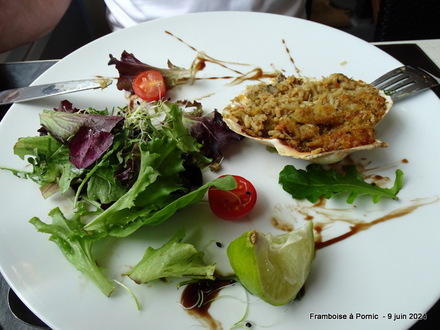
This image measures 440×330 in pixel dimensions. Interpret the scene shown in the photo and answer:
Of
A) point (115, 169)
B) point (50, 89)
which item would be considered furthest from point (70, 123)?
point (50, 89)

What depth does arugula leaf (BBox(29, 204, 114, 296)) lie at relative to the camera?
1.25 meters

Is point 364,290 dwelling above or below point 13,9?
below

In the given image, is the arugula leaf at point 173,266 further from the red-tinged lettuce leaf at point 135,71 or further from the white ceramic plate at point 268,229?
the red-tinged lettuce leaf at point 135,71

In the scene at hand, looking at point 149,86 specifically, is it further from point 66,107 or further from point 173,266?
point 173,266

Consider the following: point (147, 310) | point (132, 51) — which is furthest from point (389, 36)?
point (147, 310)

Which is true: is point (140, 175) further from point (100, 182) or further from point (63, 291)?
point (63, 291)

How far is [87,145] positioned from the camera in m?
1.50

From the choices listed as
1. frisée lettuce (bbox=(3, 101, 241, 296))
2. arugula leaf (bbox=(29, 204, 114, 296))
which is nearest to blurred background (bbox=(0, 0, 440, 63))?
frisée lettuce (bbox=(3, 101, 241, 296))

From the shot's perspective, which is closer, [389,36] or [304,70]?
[304,70]

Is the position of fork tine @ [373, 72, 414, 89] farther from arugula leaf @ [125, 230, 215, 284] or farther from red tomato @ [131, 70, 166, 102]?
arugula leaf @ [125, 230, 215, 284]

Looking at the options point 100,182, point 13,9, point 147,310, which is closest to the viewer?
point 147,310

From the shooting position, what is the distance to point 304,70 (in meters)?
1.91

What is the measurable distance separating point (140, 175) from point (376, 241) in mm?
782

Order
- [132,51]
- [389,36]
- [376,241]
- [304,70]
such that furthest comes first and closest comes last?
[389,36] < [132,51] < [304,70] < [376,241]
